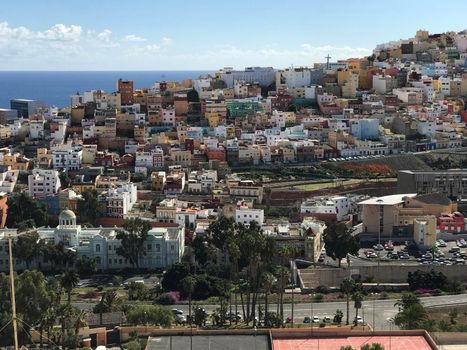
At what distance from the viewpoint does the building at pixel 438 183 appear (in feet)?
108

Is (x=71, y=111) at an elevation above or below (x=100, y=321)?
above

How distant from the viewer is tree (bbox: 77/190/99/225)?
29.6 metres

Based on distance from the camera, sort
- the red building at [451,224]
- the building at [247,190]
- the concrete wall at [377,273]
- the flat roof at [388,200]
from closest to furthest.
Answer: the concrete wall at [377,273] < the red building at [451,224] < the flat roof at [388,200] < the building at [247,190]

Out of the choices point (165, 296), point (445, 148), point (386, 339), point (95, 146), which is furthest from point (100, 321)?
point (445, 148)

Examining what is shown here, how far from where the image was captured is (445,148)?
4000cm

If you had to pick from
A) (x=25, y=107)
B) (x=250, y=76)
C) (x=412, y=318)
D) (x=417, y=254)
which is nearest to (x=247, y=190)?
(x=417, y=254)

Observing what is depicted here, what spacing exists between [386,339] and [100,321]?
7164 millimetres

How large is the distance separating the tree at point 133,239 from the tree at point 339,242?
5715 millimetres

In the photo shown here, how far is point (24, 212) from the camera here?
29594mm

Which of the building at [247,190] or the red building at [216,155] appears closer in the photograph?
the building at [247,190]

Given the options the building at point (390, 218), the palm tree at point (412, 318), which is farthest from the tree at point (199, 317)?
the building at point (390, 218)

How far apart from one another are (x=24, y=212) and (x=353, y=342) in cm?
1653

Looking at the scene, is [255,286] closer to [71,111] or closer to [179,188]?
[179,188]

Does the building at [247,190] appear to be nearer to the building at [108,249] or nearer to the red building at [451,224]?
the building at [108,249]
